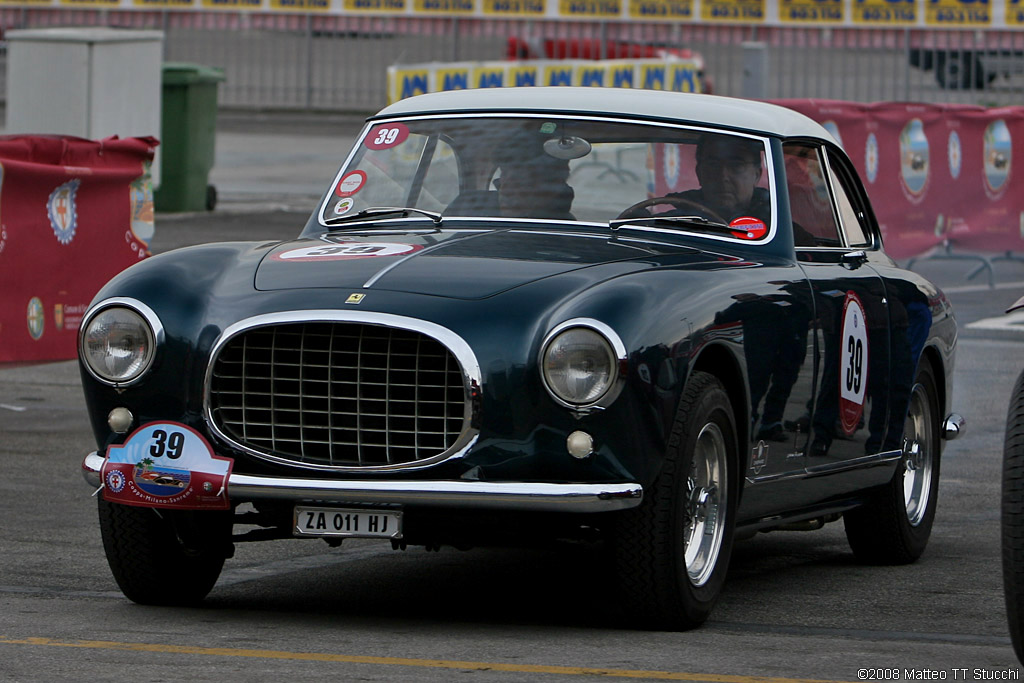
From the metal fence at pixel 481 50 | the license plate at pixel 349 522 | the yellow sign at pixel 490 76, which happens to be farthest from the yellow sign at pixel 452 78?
the license plate at pixel 349 522

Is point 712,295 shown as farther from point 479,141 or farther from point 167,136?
point 167,136

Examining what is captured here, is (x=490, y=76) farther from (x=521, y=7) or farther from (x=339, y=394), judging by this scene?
(x=339, y=394)

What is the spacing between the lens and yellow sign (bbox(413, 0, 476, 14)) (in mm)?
28000

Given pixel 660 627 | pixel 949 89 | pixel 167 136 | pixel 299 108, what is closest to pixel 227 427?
pixel 660 627

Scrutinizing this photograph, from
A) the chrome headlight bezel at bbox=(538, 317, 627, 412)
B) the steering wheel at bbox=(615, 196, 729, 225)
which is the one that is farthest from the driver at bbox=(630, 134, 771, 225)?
the chrome headlight bezel at bbox=(538, 317, 627, 412)

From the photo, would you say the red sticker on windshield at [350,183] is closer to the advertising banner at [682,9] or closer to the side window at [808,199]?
the side window at [808,199]

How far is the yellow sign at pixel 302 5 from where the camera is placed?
94.0 ft

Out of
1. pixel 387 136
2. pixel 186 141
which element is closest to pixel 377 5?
pixel 186 141

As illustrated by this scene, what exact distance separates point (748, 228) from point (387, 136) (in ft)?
4.56

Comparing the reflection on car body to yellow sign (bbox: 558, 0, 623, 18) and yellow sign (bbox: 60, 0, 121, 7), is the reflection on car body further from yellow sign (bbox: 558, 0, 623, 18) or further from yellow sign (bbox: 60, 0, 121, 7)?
yellow sign (bbox: 60, 0, 121, 7)

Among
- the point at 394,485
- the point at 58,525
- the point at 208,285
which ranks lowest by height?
the point at 58,525

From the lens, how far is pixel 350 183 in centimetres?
723

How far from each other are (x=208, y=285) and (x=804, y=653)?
6.49 feet

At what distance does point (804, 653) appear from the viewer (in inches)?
217
